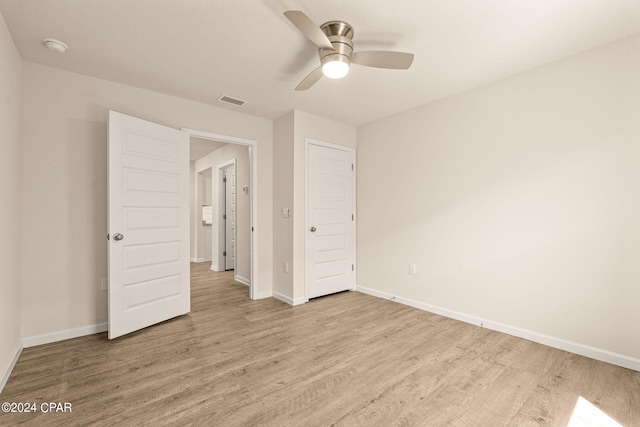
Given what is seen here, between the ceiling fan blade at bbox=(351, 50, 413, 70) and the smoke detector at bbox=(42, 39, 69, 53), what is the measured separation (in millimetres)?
2264

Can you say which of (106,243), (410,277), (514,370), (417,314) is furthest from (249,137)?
(514,370)

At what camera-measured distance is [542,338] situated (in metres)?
2.63

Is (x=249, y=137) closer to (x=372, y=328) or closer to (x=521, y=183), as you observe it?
(x=372, y=328)

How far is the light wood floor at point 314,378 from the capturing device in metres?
1.69

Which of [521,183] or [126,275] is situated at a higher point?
[521,183]

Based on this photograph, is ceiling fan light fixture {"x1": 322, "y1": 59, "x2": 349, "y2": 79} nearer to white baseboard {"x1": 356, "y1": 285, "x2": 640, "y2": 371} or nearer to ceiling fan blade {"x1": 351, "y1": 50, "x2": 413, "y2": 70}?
ceiling fan blade {"x1": 351, "y1": 50, "x2": 413, "y2": 70}

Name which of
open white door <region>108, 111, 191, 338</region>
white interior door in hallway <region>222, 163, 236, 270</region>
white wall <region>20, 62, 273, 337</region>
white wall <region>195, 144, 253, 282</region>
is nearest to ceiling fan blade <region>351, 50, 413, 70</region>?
open white door <region>108, 111, 191, 338</region>

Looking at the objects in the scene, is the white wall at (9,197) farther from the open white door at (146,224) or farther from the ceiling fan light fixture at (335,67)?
the ceiling fan light fixture at (335,67)

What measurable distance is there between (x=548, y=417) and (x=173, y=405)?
7.14ft

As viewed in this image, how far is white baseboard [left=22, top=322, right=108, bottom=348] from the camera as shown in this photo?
2564 millimetres

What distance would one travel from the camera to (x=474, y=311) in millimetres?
3121

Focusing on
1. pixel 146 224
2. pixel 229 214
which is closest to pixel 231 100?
pixel 146 224

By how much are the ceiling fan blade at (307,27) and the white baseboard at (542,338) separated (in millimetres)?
2935

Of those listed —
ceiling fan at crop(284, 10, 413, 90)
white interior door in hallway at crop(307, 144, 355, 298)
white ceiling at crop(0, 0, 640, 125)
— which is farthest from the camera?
white interior door in hallway at crop(307, 144, 355, 298)
